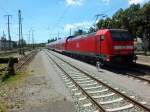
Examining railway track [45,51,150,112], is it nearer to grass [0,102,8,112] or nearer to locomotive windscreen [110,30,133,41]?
grass [0,102,8,112]

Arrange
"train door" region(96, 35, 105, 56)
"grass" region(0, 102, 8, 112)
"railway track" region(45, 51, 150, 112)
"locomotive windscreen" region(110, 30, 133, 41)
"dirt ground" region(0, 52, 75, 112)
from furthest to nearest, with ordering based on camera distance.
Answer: "train door" region(96, 35, 105, 56)
"locomotive windscreen" region(110, 30, 133, 41)
"dirt ground" region(0, 52, 75, 112)
"grass" region(0, 102, 8, 112)
"railway track" region(45, 51, 150, 112)

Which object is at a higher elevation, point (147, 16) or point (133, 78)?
point (147, 16)

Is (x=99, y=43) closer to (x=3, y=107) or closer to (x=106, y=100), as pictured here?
(x=106, y=100)

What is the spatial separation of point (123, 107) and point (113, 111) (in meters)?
0.66

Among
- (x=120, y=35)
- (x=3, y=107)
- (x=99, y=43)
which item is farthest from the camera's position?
(x=99, y=43)

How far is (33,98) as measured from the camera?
14.9 m

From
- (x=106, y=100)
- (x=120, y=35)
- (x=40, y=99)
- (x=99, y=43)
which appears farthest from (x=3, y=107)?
(x=99, y=43)

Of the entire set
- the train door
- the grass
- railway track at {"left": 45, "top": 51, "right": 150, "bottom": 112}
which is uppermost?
the train door

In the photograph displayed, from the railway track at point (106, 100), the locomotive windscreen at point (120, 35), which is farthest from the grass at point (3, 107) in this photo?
the locomotive windscreen at point (120, 35)

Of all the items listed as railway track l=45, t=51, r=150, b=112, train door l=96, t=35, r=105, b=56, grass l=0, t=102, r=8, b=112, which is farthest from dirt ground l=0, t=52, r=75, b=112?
train door l=96, t=35, r=105, b=56

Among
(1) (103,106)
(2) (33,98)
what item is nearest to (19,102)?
(2) (33,98)

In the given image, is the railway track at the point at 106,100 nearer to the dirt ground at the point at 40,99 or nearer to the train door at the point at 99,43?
the dirt ground at the point at 40,99

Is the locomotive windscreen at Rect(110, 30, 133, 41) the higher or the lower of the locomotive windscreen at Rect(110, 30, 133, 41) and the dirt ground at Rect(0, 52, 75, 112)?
the higher

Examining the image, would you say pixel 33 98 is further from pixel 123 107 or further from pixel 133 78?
pixel 133 78
